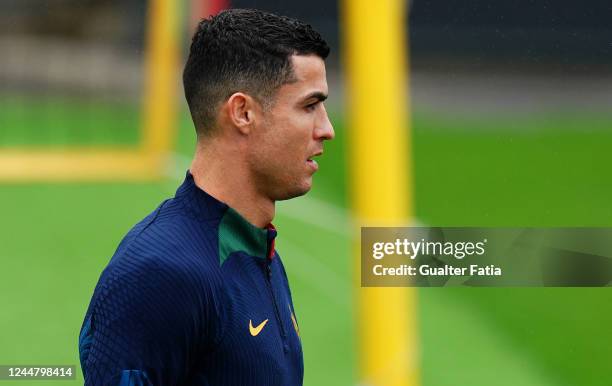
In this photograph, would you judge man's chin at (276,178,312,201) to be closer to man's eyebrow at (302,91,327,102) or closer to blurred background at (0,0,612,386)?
man's eyebrow at (302,91,327,102)

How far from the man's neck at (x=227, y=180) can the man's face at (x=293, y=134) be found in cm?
2

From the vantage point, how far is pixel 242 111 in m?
1.95

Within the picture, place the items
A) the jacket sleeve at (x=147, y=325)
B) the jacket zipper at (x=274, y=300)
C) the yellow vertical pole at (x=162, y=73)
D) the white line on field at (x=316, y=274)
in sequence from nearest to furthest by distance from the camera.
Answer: the jacket sleeve at (x=147, y=325) → the jacket zipper at (x=274, y=300) → the white line on field at (x=316, y=274) → the yellow vertical pole at (x=162, y=73)

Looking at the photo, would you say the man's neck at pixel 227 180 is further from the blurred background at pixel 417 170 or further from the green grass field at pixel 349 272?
the green grass field at pixel 349 272

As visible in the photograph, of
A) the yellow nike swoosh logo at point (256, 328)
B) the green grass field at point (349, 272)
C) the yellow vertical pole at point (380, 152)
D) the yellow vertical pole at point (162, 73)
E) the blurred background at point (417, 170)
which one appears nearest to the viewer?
the yellow nike swoosh logo at point (256, 328)

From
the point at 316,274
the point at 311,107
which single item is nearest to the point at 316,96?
the point at 311,107

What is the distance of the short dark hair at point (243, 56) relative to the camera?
1.95 m

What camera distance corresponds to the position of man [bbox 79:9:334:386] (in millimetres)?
1815

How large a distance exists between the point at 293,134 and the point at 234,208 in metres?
0.17

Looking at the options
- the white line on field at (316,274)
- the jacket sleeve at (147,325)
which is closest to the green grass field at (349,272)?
the white line on field at (316,274)

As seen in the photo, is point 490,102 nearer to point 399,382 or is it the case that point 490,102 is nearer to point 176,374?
point 399,382

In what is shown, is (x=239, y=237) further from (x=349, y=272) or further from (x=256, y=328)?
(x=349, y=272)

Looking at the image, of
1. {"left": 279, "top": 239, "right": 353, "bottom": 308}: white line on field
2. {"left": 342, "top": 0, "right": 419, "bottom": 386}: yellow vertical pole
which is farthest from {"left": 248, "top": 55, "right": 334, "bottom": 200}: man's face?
{"left": 279, "top": 239, "right": 353, "bottom": 308}: white line on field

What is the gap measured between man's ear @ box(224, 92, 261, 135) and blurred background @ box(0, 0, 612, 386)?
107 cm
